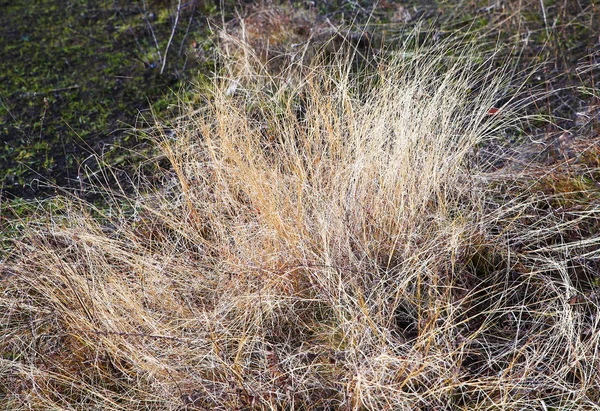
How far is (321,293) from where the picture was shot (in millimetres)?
2238

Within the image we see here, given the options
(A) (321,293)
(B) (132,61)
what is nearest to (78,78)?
(B) (132,61)

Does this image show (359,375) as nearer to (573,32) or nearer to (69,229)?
(69,229)

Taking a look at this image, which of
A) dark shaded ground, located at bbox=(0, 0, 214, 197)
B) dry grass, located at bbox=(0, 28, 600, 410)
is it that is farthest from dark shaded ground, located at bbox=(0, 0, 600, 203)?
dry grass, located at bbox=(0, 28, 600, 410)

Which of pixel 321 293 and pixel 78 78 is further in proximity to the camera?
pixel 78 78

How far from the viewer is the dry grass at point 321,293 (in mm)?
2066

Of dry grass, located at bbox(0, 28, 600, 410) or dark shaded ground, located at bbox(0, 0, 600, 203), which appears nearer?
dry grass, located at bbox(0, 28, 600, 410)

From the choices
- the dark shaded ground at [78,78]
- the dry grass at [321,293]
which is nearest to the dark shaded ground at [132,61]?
the dark shaded ground at [78,78]

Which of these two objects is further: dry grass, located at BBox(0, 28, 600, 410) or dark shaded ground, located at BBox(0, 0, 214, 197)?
dark shaded ground, located at BBox(0, 0, 214, 197)

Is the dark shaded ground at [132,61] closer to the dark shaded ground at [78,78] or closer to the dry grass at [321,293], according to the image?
the dark shaded ground at [78,78]

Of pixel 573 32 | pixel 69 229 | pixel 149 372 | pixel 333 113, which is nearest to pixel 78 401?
pixel 149 372

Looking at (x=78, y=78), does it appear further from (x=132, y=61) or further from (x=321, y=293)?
(x=321, y=293)

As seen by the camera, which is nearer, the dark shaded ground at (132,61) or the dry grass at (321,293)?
the dry grass at (321,293)

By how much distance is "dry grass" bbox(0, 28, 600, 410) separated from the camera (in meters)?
2.07

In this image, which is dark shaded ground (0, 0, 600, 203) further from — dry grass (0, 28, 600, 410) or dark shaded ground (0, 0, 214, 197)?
dry grass (0, 28, 600, 410)
